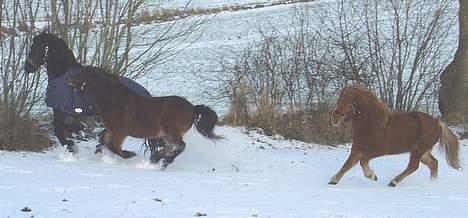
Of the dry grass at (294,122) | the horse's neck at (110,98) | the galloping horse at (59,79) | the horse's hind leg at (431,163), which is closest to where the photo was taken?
the horse's hind leg at (431,163)

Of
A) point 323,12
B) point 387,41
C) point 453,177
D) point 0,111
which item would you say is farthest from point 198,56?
point 453,177

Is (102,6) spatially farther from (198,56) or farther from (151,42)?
(198,56)

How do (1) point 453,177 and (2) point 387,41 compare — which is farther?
(2) point 387,41

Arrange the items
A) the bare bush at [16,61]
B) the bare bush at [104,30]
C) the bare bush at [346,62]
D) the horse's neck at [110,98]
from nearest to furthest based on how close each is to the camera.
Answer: the horse's neck at [110,98] < the bare bush at [16,61] < the bare bush at [104,30] < the bare bush at [346,62]

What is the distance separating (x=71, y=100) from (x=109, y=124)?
670 millimetres

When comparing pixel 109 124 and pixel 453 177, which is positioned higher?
pixel 109 124

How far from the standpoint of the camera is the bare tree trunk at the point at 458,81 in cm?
1452

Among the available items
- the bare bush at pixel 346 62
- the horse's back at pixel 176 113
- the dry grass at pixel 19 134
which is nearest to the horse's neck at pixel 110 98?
the horse's back at pixel 176 113

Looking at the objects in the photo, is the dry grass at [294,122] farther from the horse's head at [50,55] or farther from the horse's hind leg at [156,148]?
the horse's head at [50,55]

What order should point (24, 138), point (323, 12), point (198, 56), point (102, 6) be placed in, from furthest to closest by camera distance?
point (198, 56)
point (323, 12)
point (102, 6)
point (24, 138)

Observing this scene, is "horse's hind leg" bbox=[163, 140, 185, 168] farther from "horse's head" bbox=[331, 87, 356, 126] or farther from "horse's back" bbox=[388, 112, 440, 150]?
"horse's back" bbox=[388, 112, 440, 150]

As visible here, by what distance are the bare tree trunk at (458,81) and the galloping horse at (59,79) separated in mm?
7204

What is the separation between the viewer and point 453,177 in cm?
945

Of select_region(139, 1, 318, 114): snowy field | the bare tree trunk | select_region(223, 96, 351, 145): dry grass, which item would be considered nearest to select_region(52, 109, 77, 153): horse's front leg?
select_region(223, 96, 351, 145): dry grass
